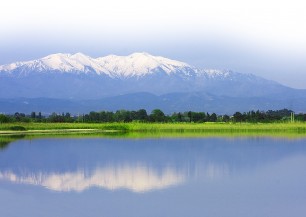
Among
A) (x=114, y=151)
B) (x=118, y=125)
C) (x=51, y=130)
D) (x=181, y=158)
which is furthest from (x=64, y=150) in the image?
(x=118, y=125)

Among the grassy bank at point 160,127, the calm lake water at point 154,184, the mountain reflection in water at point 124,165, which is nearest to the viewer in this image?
the calm lake water at point 154,184

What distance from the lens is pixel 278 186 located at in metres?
18.9

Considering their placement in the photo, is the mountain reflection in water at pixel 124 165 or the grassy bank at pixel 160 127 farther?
the grassy bank at pixel 160 127

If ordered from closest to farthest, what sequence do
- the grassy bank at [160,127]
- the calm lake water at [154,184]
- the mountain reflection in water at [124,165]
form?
the calm lake water at [154,184], the mountain reflection in water at [124,165], the grassy bank at [160,127]

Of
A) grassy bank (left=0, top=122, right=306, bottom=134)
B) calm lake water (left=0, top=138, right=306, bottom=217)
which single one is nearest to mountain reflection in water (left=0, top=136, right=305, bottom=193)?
calm lake water (left=0, top=138, right=306, bottom=217)

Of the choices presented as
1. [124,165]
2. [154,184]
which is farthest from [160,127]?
[154,184]

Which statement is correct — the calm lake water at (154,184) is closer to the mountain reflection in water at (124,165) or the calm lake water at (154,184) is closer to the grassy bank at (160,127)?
the mountain reflection in water at (124,165)

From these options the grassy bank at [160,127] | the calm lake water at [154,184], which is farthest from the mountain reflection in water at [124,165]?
the grassy bank at [160,127]

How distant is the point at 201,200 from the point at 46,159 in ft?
48.2

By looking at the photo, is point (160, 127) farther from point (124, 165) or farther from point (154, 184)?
point (154, 184)

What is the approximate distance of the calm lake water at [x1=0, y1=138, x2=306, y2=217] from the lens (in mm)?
15203

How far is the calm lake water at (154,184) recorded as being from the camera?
1520 cm

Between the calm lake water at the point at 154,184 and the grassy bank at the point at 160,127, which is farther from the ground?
the grassy bank at the point at 160,127

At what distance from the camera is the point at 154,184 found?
760 inches
